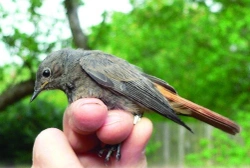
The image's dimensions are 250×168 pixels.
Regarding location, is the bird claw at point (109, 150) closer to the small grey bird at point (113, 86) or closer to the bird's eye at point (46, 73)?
the small grey bird at point (113, 86)

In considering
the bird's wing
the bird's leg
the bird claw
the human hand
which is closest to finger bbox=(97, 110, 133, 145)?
the human hand

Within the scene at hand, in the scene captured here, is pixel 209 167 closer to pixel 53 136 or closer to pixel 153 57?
pixel 153 57

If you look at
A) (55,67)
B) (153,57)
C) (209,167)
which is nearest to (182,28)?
(153,57)

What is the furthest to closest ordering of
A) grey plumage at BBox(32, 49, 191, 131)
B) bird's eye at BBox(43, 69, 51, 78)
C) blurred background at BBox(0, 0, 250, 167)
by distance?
blurred background at BBox(0, 0, 250, 167)
bird's eye at BBox(43, 69, 51, 78)
grey plumage at BBox(32, 49, 191, 131)

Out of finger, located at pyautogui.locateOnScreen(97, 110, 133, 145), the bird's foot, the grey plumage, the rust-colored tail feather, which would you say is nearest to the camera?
finger, located at pyautogui.locateOnScreen(97, 110, 133, 145)

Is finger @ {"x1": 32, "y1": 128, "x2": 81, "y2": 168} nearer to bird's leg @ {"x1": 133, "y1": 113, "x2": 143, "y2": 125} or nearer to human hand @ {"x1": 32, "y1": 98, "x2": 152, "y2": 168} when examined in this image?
human hand @ {"x1": 32, "y1": 98, "x2": 152, "y2": 168}

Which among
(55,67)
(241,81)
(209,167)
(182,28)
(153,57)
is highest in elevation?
(55,67)
